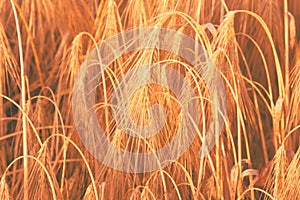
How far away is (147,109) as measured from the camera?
1254 millimetres

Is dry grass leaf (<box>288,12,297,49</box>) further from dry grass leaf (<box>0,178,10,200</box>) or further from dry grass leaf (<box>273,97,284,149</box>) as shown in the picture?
dry grass leaf (<box>0,178,10,200</box>)

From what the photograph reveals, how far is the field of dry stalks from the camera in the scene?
4.13 feet

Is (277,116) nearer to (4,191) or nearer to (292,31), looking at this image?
(292,31)

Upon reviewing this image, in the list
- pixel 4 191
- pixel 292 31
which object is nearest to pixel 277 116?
pixel 292 31

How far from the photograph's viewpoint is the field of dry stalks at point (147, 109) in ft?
4.13

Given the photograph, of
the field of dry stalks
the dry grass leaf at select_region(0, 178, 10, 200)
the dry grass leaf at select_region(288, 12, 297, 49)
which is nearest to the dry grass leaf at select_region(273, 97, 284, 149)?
the field of dry stalks

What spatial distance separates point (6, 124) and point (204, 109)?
1.36 ft

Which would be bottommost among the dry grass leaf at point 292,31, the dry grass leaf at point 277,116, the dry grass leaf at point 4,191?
the dry grass leaf at point 4,191

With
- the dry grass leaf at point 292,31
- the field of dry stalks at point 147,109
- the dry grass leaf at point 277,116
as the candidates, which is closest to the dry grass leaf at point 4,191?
the field of dry stalks at point 147,109

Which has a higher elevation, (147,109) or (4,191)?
(147,109)

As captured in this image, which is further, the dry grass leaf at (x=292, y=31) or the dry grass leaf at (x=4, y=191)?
the dry grass leaf at (x=292, y=31)

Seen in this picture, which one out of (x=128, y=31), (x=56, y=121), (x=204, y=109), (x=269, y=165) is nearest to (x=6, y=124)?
(x=56, y=121)

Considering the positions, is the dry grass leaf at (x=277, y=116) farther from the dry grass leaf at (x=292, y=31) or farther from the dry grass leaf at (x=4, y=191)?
the dry grass leaf at (x=4, y=191)

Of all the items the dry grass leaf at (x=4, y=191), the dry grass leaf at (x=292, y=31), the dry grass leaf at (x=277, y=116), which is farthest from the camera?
the dry grass leaf at (x=292, y=31)
